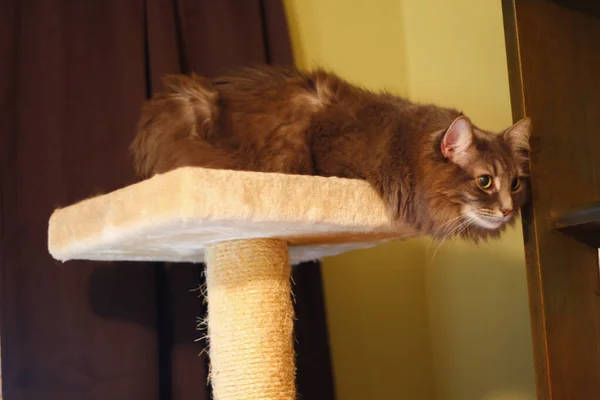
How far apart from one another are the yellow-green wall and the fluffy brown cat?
61cm

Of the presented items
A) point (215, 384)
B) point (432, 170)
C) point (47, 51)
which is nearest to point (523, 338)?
point (432, 170)

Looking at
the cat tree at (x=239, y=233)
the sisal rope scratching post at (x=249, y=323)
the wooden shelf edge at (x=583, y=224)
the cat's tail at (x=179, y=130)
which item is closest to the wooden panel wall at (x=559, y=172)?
the wooden shelf edge at (x=583, y=224)

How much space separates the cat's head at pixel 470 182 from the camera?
113 cm

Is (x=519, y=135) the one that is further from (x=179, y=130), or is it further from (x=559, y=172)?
(x=179, y=130)

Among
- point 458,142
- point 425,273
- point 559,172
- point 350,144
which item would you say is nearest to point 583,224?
point 559,172

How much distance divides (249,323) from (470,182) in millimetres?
480

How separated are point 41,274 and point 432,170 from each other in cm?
85

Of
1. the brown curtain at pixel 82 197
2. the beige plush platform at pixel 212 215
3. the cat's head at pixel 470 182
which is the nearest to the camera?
the beige plush platform at pixel 212 215

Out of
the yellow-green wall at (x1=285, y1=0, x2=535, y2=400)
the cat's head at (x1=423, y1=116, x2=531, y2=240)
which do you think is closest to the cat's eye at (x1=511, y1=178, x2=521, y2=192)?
the cat's head at (x1=423, y1=116, x2=531, y2=240)

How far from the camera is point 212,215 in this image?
909 millimetres

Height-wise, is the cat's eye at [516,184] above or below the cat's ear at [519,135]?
below

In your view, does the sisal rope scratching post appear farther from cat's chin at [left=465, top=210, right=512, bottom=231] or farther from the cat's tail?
cat's chin at [left=465, top=210, right=512, bottom=231]

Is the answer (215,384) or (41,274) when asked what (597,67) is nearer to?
(215,384)

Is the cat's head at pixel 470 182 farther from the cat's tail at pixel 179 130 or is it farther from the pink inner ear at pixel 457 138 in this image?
the cat's tail at pixel 179 130
